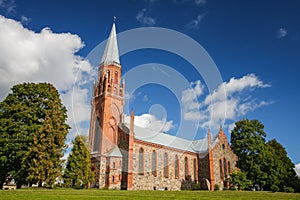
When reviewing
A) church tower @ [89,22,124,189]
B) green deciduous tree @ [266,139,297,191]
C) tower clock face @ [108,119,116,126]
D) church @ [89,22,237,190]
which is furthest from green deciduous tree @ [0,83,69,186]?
green deciduous tree @ [266,139,297,191]

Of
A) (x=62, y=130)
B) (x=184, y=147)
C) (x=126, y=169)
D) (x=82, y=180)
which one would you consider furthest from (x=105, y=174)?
(x=184, y=147)

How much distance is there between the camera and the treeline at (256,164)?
1565 inches

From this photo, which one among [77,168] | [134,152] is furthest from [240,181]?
[77,168]

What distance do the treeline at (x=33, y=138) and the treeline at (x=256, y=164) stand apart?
2572 centimetres

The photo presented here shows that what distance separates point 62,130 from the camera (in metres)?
29.2

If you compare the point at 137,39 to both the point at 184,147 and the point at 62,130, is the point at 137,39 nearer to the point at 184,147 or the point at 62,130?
the point at 62,130

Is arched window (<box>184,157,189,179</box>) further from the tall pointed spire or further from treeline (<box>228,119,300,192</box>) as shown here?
the tall pointed spire

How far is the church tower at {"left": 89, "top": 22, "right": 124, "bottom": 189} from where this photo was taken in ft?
121

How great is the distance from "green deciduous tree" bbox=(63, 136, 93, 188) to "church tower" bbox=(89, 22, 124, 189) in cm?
398

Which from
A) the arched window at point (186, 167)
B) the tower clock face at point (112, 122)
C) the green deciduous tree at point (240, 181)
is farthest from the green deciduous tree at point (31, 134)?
the arched window at point (186, 167)

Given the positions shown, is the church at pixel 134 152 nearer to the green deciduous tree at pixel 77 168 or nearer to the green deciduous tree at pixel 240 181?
the green deciduous tree at pixel 77 168

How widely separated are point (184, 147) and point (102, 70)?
22001 mm

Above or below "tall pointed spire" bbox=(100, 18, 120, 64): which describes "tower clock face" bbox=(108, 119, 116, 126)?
below

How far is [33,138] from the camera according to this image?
1064 inches
